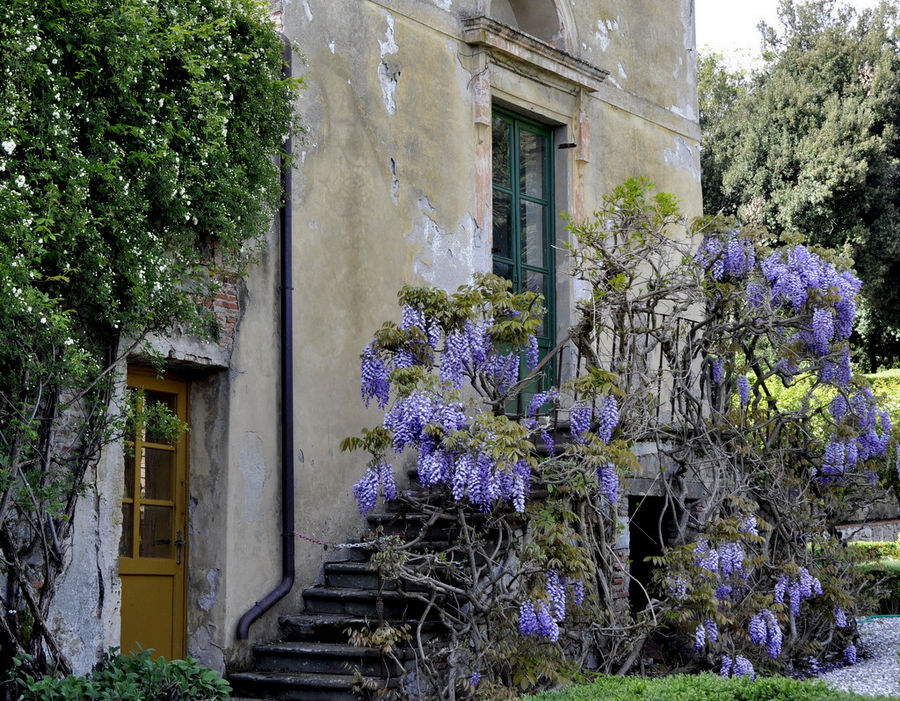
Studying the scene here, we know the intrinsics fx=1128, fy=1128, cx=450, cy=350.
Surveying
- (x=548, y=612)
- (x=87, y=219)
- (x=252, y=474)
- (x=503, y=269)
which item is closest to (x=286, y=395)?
(x=252, y=474)

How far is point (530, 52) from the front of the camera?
9.50m

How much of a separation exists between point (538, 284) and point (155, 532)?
13.8 feet

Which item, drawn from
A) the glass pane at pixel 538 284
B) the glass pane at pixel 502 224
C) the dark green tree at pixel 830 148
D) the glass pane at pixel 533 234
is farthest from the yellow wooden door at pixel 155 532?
the dark green tree at pixel 830 148

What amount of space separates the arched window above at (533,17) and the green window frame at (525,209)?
85 cm

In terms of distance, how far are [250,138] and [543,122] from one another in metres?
3.65

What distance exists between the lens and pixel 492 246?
9312 millimetres

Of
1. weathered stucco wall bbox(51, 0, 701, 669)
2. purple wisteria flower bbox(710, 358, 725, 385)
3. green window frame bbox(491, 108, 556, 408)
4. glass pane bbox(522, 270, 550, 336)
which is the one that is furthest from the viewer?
glass pane bbox(522, 270, 550, 336)

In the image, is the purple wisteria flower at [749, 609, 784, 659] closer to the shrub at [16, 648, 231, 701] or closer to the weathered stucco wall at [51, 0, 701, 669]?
the weathered stucco wall at [51, 0, 701, 669]

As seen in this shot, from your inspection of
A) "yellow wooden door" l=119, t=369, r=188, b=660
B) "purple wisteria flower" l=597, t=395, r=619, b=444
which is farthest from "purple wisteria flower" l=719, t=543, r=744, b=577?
"yellow wooden door" l=119, t=369, r=188, b=660

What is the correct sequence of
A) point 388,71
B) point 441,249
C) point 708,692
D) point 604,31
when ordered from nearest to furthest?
1. point 708,692
2. point 388,71
3. point 441,249
4. point 604,31

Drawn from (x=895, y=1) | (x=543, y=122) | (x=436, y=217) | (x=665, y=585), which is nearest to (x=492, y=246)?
(x=436, y=217)

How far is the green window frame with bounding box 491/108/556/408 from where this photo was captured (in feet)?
31.3

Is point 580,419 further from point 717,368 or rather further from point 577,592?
point 717,368

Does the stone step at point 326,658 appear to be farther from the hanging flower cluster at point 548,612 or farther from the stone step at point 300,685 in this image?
the hanging flower cluster at point 548,612
